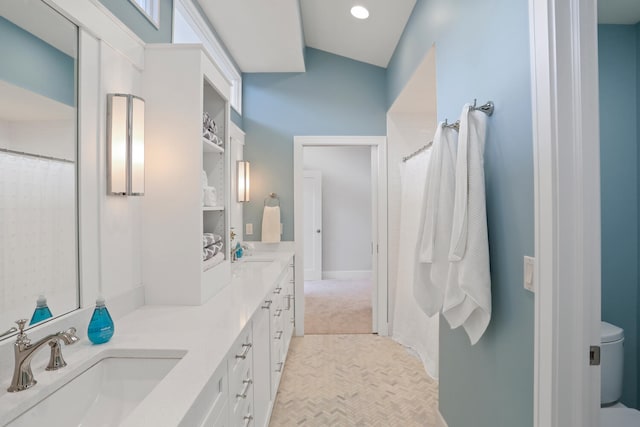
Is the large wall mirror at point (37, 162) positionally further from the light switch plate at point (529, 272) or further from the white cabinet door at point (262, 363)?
the light switch plate at point (529, 272)

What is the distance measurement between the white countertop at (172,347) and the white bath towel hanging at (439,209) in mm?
832

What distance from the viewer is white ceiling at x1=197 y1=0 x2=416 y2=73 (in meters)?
2.44

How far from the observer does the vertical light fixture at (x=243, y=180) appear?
324cm

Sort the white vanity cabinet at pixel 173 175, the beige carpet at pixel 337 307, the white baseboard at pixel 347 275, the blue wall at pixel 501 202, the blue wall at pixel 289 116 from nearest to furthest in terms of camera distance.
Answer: the blue wall at pixel 501 202
the white vanity cabinet at pixel 173 175
the blue wall at pixel 289 116
the beige carpet at pixel 337 307
the white baseboard at pixel 347 275

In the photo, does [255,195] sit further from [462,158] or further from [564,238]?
[564,238]

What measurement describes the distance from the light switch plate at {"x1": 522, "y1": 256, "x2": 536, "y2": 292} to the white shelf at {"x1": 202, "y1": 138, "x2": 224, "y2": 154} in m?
1.53

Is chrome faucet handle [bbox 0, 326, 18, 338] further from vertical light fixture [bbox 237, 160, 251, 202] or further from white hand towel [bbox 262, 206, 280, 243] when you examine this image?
white hand towel [bbox 262, 206, 280, 243]

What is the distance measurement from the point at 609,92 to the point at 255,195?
9.44ft

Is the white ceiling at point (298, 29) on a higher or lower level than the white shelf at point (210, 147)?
higher

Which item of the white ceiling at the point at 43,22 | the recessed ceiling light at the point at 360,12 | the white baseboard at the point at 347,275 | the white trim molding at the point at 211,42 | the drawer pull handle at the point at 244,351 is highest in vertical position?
the recessed ceiling light at the point at 360,12

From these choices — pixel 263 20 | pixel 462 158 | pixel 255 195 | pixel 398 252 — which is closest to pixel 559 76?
pixel 462 158

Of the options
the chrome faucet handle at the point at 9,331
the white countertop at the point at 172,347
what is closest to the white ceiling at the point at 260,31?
the white countertop at the point at 172,347

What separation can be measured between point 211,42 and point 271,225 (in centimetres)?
170

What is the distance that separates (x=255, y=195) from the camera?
351cm
